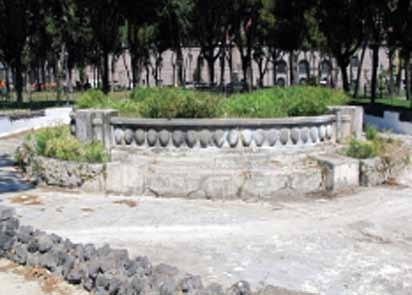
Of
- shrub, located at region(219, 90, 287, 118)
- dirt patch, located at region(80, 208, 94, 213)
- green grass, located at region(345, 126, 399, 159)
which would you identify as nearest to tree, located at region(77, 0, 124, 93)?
shrub, located at region(219, 90, 287, 118)

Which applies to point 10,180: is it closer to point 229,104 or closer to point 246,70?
point 229,104

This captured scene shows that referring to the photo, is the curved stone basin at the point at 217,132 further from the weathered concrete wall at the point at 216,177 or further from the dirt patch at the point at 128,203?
the dirt patch at the point at 128,203

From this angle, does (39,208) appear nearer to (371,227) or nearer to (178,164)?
(178,164)

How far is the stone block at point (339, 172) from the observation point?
9000 millimetres

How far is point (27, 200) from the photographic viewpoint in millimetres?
8602

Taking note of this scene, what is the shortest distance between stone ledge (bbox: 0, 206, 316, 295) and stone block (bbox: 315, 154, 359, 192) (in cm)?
437

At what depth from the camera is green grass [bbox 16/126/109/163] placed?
9.22 meters

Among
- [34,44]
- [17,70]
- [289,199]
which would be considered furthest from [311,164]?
[34,44]

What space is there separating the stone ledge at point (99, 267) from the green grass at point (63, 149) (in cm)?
286

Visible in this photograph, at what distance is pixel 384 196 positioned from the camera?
9.00 meters

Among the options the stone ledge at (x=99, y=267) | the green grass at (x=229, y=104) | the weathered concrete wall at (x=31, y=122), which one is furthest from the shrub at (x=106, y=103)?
the stone ledge at (x=99, y=267)

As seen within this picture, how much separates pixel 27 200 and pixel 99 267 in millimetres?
3871

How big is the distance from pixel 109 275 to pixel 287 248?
7.66 ft

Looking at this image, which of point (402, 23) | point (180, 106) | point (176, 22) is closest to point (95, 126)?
point (180, 106)
